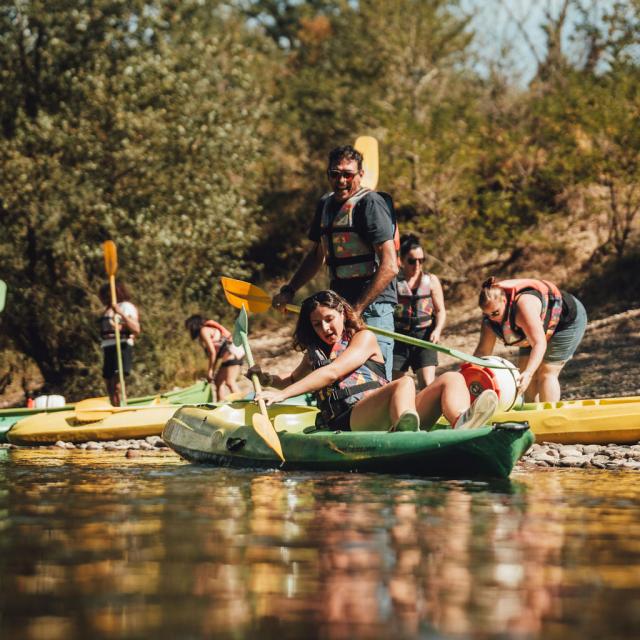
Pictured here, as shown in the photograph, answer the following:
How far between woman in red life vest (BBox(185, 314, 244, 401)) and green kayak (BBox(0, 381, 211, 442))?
0.51 ft

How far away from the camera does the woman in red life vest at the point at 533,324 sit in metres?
7.73

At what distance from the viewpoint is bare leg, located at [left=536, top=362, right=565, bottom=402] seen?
8500 mm

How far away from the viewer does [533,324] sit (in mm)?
7730

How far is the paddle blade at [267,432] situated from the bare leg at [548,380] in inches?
90.1

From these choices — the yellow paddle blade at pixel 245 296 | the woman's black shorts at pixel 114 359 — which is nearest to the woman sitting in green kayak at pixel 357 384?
the yellow paddle blade at pixel 245 296

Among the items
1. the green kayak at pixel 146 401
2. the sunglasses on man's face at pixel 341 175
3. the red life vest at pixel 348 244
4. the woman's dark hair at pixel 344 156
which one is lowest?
the green kayak at pixel 146 401

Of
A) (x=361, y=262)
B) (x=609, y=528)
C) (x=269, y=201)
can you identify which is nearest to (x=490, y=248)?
(x=269, y=201)

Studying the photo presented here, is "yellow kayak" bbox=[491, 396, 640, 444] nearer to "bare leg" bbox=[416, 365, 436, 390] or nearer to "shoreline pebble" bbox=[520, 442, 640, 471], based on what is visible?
"shoreline pebble" bbox=[520, 442, 640, 471]

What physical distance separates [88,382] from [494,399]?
1076 cm

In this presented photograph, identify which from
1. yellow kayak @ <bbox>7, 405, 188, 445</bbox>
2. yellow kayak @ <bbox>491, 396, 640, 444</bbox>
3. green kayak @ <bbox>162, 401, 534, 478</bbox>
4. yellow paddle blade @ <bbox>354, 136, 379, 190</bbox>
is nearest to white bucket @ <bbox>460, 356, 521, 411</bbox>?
yellow kayak @ <bbox>491, 396, 640, 444</bbox>

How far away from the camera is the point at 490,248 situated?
59.1 ft

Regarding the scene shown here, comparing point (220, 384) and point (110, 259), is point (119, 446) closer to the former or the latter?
point (220, 384)

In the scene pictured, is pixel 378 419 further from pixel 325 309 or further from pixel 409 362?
pixel 409 362

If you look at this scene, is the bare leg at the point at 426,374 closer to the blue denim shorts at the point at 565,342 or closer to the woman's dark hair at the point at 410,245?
the woman's dark hair at the point at 410,245
